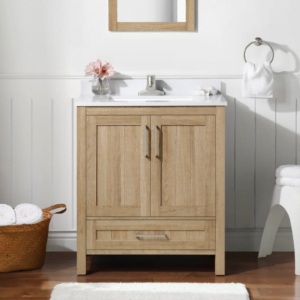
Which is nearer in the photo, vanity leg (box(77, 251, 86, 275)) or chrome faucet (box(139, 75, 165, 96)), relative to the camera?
vanity leg (box(77, 251, 86, 275))

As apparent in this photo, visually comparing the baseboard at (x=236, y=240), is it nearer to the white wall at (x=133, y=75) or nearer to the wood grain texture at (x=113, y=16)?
the white wall at (x=133, y=75)

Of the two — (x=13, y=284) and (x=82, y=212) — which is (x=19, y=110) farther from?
(x=13, y=284)

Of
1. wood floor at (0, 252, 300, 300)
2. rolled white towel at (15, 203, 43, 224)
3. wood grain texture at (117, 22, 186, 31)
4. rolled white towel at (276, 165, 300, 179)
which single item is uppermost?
wood grain texture at (117, 22, 186, 31)

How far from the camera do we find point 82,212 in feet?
6.67

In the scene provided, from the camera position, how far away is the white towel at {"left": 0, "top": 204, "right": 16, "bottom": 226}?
206cm

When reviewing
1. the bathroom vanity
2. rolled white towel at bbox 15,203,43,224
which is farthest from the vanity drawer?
rolled white towel at bbox 15,203,43,224

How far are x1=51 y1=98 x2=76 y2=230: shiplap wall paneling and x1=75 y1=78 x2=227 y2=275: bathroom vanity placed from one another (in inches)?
19.0

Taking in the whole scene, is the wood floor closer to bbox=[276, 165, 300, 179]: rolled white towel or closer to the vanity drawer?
the vanity drawer

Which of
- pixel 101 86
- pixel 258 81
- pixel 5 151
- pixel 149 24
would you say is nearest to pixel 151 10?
pixel 149 24

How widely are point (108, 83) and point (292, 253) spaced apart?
1.34 metres

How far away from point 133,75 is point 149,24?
0.28m

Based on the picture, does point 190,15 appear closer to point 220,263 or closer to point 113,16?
point 113,16

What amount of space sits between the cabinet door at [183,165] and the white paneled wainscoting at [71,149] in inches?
19.9

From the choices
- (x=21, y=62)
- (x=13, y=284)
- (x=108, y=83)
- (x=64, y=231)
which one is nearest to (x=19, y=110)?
(x=21, y=62)
